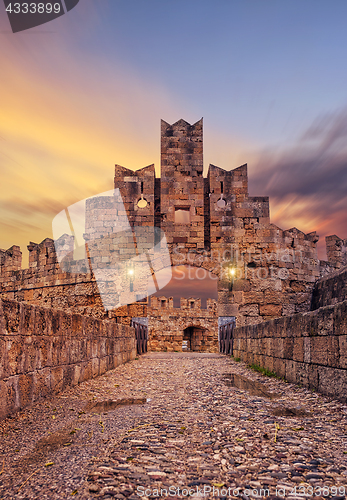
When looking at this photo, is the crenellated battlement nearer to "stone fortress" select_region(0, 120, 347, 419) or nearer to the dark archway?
the dark archway

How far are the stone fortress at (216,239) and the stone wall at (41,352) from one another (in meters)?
6.66

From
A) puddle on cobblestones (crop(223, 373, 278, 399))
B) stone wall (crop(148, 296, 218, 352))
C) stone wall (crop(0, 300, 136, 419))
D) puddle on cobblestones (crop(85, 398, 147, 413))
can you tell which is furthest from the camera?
stone wall (crop(148, 296, 218, 352))

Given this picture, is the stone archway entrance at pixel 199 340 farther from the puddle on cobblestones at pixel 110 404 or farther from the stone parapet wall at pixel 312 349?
the puddle on cobblestones at pixel 110 404

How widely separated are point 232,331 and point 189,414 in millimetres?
8765

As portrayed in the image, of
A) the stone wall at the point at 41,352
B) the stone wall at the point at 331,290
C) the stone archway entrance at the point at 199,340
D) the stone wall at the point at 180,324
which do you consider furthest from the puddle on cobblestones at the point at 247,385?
the stone archway entrance at the point at 199,340

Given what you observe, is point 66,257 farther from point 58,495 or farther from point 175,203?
point 58,495

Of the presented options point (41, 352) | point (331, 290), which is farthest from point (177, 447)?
point (331, 290)

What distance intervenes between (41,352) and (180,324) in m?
17.3

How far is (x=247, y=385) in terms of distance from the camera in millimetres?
5648

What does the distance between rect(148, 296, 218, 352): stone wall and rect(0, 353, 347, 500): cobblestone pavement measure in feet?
53.0

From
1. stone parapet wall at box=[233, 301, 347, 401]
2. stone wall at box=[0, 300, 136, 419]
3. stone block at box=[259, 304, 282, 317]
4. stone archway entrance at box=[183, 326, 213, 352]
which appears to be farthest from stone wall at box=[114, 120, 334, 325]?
stone archway entrance at box=[183, 326, 213, 352]

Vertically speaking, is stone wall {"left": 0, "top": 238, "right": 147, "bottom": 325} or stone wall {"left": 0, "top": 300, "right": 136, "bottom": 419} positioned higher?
stone wall {"left": 0, "top": 238, "right": 147, "bottom": 325}

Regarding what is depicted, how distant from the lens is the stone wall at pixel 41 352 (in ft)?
10.9

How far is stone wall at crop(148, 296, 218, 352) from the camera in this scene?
20547 millimetres
